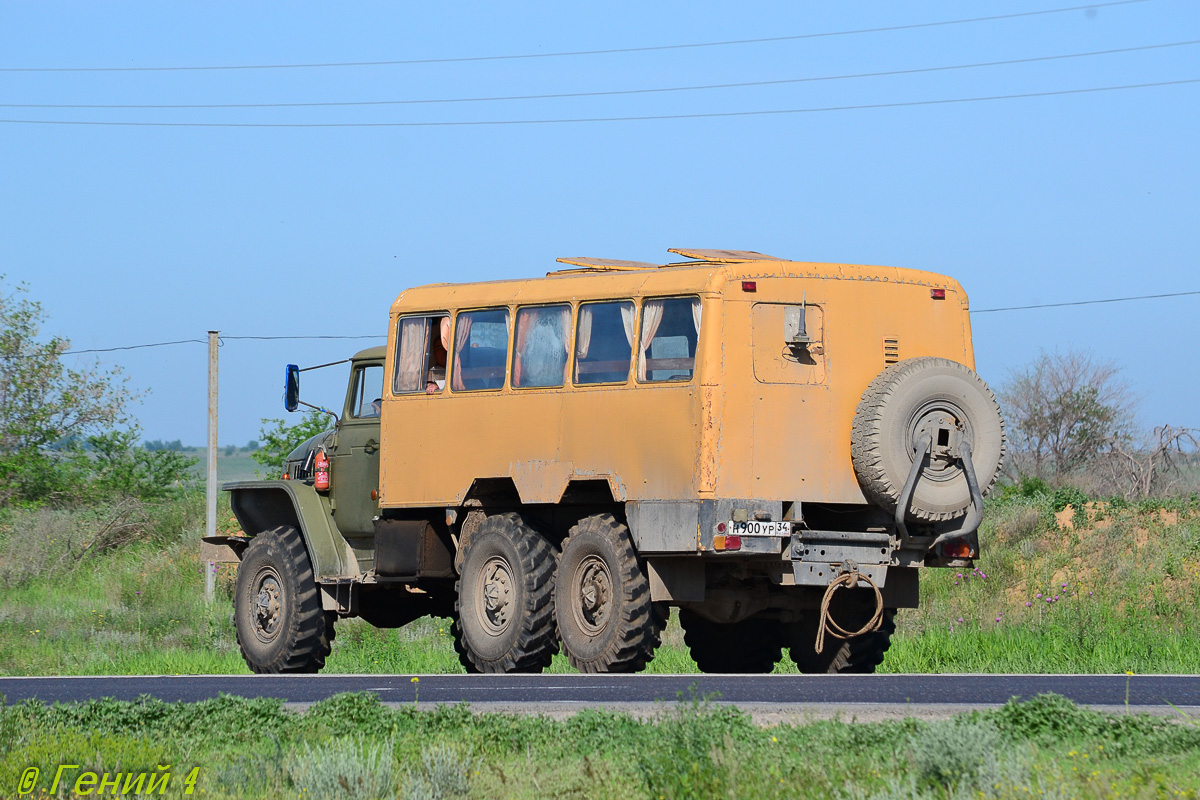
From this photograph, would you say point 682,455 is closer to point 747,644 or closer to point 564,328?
point 564,328

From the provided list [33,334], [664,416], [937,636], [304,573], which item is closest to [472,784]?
[664,416]

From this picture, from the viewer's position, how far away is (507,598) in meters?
14.2

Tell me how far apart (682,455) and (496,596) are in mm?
2587

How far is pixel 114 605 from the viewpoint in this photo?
27.0 metres

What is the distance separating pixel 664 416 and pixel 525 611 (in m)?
2.21

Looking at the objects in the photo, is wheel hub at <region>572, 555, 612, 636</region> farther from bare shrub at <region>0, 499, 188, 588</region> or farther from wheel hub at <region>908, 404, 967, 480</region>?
bare shrub at <region>0, 499, 188, 588</region>

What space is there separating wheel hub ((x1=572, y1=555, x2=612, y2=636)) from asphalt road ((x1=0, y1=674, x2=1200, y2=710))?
3.13ft

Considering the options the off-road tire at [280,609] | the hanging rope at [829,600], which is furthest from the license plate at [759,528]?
the off-road tire at [280,609]

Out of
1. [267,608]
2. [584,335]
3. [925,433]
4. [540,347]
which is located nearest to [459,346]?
[540,347]

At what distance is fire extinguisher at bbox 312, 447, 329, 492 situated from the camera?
16172 mm

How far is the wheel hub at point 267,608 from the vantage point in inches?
633

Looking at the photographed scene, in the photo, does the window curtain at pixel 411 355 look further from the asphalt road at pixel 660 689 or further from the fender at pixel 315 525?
the asphalt road at pixel 660 689

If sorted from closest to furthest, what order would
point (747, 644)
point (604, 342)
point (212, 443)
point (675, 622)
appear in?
1. point (604, 342)
2. point (747, 644)
3. point (675, 622)
4. point (212, 443)

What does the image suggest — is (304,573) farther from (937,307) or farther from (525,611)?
(937,307)
